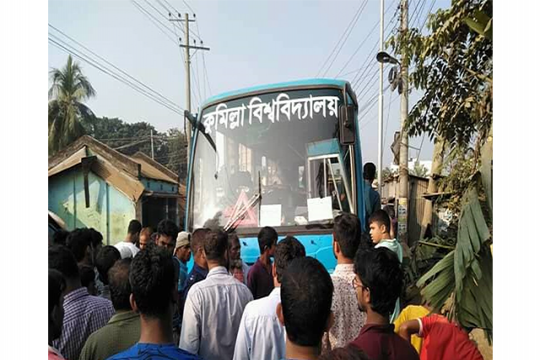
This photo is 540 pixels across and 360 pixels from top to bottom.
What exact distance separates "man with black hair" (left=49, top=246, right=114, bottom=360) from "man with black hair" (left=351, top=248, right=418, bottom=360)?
140 cm

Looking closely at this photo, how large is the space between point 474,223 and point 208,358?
156 centimetres

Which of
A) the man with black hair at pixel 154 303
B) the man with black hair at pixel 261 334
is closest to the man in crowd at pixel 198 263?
the man with black hair at pixel 261 334

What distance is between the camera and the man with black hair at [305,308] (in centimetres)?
162

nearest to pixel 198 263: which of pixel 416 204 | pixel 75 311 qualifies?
pixel 75 311

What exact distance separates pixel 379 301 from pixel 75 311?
1.59 metres

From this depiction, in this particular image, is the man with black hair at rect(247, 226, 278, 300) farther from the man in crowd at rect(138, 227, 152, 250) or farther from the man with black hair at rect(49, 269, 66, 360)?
the man with black hair at rect(49, 269, 66, 360)

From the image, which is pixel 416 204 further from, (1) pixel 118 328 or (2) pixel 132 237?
(1) pixel 118 328

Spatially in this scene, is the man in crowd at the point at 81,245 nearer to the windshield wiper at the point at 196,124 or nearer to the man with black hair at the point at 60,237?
the man with black hair at the point at 60,237

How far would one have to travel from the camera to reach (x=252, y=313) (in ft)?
7.58

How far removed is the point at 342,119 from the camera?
14.0 ft

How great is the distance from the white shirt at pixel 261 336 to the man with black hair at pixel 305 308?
1.92 ft

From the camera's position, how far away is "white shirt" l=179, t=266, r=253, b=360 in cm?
247

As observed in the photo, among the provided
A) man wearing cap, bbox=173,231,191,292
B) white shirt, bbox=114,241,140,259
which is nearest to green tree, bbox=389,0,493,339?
man wearing cap, bbox=173,231,191,292
